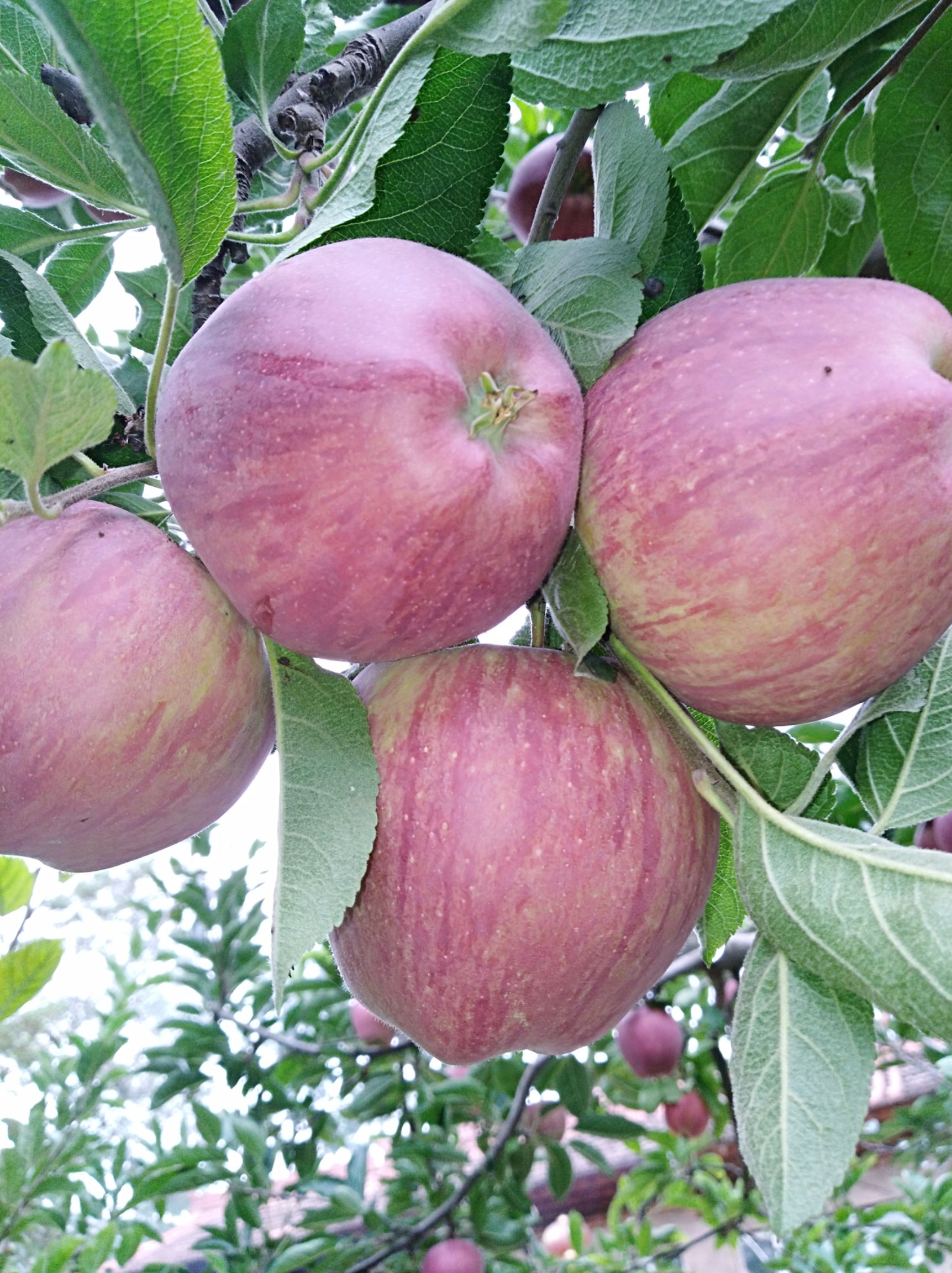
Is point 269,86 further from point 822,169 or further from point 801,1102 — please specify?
point 801,1102

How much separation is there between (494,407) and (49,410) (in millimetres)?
278

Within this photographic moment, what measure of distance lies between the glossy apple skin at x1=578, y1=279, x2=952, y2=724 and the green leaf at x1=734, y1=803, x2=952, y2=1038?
0.30 feet

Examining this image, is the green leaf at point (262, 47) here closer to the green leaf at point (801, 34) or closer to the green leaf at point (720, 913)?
the green leaf at point (801, 34)

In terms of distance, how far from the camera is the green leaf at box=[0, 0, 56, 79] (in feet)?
2.95

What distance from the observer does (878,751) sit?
0.84 metres

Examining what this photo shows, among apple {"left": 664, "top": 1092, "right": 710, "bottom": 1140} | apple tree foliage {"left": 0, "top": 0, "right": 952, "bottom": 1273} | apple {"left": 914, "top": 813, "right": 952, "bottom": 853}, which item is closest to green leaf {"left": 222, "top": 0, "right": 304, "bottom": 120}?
apple tree foliage {"left": 0, "top": 0, "right": 952, "bottom": 1273}

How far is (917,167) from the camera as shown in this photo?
103 cm

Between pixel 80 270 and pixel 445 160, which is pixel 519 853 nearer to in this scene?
pixel 445 160

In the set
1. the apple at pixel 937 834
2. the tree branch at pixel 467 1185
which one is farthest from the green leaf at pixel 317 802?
the tree branch at pixel 467 1185

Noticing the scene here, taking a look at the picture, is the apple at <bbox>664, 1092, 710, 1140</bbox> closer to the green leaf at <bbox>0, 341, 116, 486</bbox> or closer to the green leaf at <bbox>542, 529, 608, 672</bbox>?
the green leaf at <bbox>542, 529, 608, 672</bbox>

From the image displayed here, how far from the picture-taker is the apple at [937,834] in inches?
68.3

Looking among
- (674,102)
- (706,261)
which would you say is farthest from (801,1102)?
(706,261)

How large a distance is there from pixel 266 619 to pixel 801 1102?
0.49 meters

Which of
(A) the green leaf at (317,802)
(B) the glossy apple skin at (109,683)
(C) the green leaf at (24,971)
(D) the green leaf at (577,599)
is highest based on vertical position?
(B) the glossy apple skin at (109,683)
